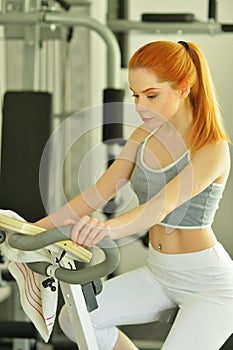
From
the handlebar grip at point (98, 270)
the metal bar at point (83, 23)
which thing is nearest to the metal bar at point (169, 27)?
the metal bar at point (83, 23)

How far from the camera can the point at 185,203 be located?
2.02m

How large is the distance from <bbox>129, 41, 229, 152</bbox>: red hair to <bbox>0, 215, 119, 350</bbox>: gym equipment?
0.46 m

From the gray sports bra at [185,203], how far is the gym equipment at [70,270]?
28 cm

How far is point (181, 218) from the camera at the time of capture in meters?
2.04

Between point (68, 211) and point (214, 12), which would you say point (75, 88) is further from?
point (68, 211)

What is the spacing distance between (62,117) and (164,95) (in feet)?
8.71

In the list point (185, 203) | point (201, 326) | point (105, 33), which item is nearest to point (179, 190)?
point (185, 203)

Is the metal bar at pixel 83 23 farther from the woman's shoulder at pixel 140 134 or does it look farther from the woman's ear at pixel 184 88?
the woman's ear at pixel 184 88

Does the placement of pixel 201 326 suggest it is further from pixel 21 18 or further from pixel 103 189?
pixel 21 18

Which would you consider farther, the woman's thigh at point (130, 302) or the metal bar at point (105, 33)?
the metal bar at point (105, 33)

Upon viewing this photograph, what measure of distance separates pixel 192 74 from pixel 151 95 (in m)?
0.13

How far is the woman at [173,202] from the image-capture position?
A: 1932 millimetres

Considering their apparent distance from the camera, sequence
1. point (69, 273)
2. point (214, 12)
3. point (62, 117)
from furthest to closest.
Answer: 1. point (62, 117)
2. point (214, 12)
3. point (69, 273)

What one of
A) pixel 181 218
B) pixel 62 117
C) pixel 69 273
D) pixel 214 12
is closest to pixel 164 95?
pixel 181 218
